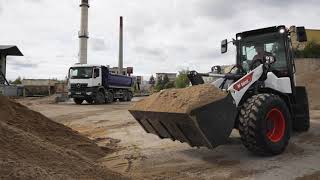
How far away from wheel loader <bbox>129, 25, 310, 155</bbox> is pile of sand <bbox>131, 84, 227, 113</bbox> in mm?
92

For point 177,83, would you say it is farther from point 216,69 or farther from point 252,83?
point 252,83

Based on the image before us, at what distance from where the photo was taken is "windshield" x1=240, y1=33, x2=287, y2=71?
33.1 ft

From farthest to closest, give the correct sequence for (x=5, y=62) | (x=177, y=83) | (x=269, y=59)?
(x=5, y=62) < (x=177, y=83) < (x=269, y=59)

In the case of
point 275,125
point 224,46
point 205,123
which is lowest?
point 275,125

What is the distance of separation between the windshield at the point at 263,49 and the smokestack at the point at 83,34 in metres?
47.2

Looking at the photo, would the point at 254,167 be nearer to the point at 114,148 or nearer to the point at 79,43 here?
the point at 114,148

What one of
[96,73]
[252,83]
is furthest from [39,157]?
[96,73]

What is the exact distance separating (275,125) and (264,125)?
2.15 ft

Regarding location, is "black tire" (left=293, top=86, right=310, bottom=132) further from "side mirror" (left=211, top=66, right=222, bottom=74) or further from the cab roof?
"side mirror" (left=211, top=66, right=222, bottom=74)

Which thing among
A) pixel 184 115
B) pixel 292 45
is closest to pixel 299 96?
pixel 292 45

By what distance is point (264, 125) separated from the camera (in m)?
7.96

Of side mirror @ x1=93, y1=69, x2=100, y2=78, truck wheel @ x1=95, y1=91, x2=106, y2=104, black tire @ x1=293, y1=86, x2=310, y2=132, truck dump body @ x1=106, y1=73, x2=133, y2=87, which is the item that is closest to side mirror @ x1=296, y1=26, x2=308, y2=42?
black tire @ x1=293, y1=86, x2=310, y2=132

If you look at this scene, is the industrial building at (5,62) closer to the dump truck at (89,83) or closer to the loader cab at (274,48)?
the dump truck at (89,83)

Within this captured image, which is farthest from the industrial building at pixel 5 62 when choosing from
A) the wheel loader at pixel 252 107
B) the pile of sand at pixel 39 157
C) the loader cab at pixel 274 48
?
the wheel loader at pixel 252 107
